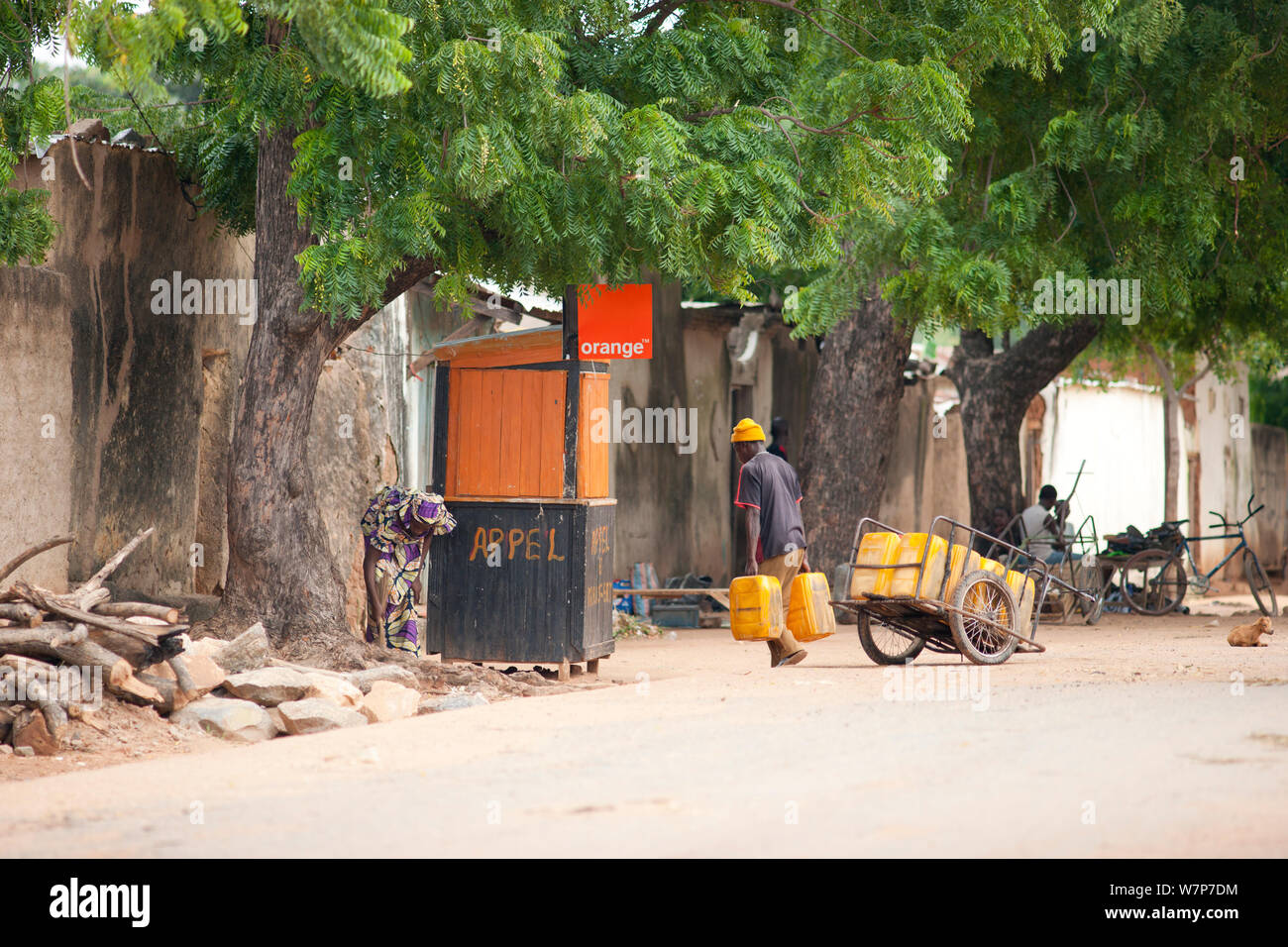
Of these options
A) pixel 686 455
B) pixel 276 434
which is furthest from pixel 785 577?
pixel 686 455

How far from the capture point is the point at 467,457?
953cm

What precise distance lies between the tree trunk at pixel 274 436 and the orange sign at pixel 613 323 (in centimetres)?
155

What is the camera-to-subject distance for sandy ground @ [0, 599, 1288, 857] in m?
4.42

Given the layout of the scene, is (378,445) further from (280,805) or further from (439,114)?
(280,805)

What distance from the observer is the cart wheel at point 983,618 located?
9.45 m

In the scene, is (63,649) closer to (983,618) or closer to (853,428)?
(983,618)

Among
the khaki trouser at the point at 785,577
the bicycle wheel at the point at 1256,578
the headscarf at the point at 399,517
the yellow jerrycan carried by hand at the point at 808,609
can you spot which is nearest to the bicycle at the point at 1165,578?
the bicycle wheel at the point at 1256,578

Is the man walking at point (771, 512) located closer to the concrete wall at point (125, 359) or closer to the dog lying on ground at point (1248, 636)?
the concrete wall at point (125, 359)

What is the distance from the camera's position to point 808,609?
9.33 meters

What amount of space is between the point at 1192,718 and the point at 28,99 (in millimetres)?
6907

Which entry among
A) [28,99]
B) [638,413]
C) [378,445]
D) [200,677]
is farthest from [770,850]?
[638,413]

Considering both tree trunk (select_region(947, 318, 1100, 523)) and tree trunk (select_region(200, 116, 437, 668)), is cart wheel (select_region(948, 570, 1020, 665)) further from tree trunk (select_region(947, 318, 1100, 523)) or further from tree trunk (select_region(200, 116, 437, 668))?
tree trunk (select_region(947, 318, 1100, 523))

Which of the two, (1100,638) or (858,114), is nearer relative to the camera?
(858,114)

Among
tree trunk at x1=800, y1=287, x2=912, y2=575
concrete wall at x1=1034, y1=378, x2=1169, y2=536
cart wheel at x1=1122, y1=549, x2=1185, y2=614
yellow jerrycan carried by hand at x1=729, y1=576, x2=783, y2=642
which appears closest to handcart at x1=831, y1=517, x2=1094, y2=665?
yellow jerrycan carried by hand at x1=729, y1=576, x2=783, y2=642
